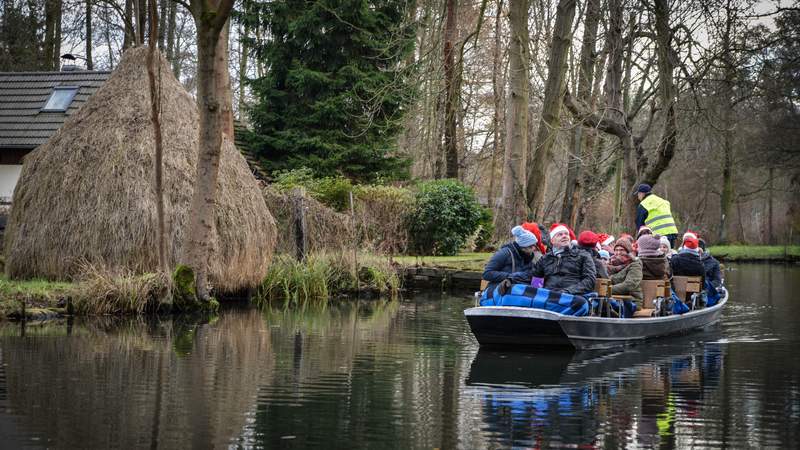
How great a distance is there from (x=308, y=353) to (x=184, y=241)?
586 cm

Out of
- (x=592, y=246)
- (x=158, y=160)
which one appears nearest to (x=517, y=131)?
(x=592, y=246)

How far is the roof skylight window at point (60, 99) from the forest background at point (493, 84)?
2524 millimetres

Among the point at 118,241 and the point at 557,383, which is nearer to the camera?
the point at 557,383

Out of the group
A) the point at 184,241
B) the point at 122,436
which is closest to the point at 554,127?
the point at 184,241

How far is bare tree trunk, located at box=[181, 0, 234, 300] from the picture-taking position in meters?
18.4

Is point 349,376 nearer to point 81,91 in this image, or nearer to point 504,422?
point 504,422

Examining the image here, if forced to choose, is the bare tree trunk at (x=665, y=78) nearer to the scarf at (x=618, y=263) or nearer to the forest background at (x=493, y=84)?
the forest background at (x=493, y=84)

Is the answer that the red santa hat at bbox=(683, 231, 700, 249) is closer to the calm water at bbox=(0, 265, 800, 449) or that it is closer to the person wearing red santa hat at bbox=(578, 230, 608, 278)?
the calm water at bbox=(0, 265, 800, 449)

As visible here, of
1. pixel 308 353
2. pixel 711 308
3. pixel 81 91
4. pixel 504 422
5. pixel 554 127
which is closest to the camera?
pixel 504 422

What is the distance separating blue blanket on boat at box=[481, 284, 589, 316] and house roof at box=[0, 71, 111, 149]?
20343 millimetres

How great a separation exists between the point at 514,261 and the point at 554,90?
9549 millimetres

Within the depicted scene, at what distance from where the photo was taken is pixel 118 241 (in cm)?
1962

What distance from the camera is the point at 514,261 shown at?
1529 cm

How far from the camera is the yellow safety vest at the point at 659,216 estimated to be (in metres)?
20.5
